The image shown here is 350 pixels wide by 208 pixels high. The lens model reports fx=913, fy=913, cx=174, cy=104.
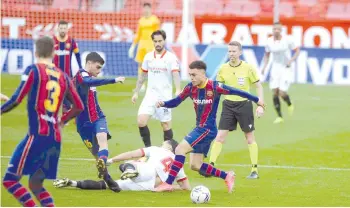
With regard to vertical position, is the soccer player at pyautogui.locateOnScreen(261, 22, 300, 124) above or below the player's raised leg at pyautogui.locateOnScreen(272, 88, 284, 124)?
above

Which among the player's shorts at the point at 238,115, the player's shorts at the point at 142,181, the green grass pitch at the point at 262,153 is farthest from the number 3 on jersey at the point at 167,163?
the player's shorts at the point at 238,115

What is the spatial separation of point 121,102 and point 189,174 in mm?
10220

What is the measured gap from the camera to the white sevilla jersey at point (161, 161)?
13102 mm

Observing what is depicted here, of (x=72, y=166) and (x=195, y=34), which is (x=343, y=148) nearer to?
(x=72, y=166)

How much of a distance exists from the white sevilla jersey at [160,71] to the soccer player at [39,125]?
6535mm

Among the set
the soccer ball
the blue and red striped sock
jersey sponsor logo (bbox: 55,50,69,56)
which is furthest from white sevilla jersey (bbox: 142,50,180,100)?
the soccer ball

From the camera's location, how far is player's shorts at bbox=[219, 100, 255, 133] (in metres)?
15.1

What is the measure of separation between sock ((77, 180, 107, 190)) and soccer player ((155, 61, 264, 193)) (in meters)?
0.80

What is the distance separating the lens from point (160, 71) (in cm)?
1689

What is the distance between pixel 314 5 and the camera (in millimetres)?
34250

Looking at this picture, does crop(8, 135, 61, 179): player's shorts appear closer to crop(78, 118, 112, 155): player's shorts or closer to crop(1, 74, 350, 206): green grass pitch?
crop(1, 74, 350, 206): green grass pitch

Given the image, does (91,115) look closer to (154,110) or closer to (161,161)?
(161,161)

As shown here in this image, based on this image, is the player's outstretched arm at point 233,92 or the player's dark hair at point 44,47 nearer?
the player's dark hair at point 44,47

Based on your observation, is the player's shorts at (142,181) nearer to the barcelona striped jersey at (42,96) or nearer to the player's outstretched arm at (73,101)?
the player's outstretched arm at (73,101)
